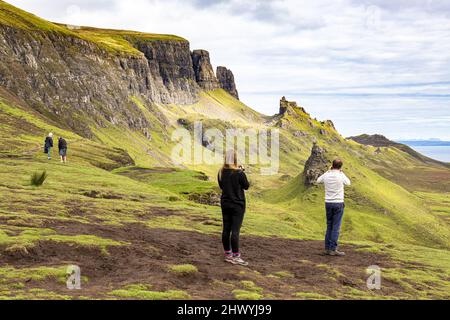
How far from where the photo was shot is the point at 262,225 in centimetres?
3631

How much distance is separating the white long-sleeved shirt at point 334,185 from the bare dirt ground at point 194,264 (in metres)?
3.17

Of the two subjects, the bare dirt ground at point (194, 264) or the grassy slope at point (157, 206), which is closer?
the bare dirt ground at point (194, 264)

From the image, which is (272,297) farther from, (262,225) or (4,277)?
(262,225)

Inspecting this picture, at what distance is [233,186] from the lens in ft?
62.9

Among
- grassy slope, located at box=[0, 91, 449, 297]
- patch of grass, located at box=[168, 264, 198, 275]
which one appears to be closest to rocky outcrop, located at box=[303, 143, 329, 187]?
grassy slope, located at box=[0, 91, 449, 297]

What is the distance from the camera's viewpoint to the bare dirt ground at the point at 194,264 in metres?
16.4

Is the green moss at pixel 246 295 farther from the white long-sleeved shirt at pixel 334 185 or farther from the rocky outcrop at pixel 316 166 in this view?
the rocky outcrop at pixel 316 166

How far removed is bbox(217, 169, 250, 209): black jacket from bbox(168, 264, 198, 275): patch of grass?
290 centimetres

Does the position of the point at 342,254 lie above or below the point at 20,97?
below

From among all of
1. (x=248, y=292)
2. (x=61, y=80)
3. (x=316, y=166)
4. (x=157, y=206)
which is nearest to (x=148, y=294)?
(x=248, y=292)

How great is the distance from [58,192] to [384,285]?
2880 cm

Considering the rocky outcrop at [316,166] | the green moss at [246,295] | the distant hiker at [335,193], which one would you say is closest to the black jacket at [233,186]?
the green moss at [246,295]
